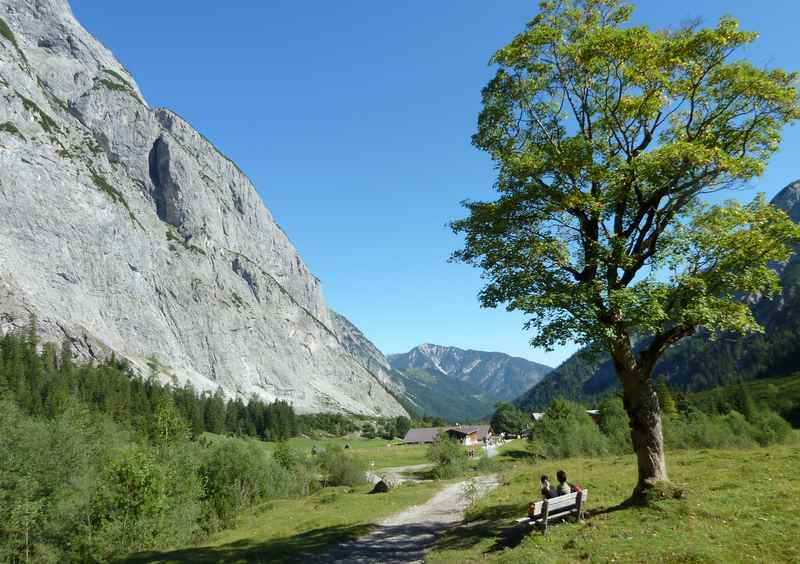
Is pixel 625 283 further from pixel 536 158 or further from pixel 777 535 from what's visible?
pixel 777 535

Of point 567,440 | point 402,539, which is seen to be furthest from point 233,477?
point 402,539

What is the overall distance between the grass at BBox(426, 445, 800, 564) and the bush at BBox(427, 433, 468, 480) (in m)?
36.8

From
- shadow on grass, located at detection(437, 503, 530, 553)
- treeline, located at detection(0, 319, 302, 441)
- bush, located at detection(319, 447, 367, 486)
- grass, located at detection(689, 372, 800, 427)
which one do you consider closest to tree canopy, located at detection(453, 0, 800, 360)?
shadow on grass, located at detection(437, 503, 530, 553)

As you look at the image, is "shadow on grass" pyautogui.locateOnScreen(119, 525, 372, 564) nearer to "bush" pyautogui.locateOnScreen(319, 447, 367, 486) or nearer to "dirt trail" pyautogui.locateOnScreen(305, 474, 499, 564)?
"dirt trail" pyautogui.locateOnScreen(305, 474, 499, 564)

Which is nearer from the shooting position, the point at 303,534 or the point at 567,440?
the point at 303,534

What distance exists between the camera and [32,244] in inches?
6403

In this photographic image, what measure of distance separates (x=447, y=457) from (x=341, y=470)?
48.1 feet

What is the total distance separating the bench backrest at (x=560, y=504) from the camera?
607 inches

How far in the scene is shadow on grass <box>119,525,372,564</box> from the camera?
18.5m

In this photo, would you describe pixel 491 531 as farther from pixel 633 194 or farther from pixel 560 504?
pixel 633 194

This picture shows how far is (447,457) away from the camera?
204 ft

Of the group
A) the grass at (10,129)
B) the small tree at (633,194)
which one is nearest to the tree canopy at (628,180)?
the small tree at (633,194)

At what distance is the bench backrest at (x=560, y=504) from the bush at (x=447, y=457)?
137 ft

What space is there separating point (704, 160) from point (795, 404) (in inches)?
5519
